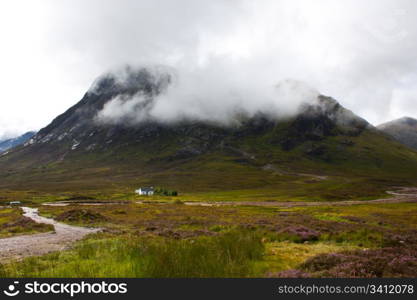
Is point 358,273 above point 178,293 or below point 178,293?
below

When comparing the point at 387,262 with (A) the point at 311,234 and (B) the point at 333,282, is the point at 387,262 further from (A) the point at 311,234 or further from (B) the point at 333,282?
(A) the point at 311,234

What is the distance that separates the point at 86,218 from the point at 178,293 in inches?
2037

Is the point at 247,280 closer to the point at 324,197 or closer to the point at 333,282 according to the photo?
the point at 333,282

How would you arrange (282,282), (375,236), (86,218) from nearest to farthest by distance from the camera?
(282,282), (375,236), (86,218)

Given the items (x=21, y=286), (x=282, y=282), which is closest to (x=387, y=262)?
(x=282, y=282)

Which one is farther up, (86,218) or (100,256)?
(100,256)

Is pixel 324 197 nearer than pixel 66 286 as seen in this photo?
No

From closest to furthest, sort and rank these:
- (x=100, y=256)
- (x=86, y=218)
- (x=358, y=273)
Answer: (x=358, y=273)
(x=100, y=256)
(x=86, y=218)

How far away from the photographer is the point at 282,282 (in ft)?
24.9

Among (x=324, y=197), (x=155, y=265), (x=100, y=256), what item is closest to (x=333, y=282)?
(x=155, y=265)

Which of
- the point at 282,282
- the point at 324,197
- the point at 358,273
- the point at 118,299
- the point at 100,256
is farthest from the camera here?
the point at 324,197

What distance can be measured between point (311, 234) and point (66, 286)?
23.9 meters

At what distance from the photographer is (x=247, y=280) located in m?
7.23

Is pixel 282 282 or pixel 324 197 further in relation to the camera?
Answer: pixel 324 197
